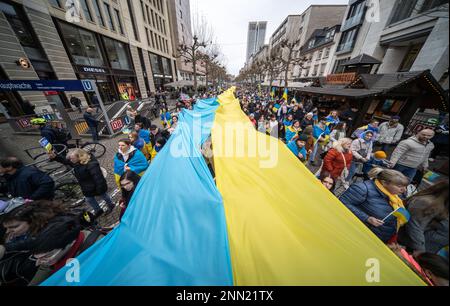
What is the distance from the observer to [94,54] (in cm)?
1318

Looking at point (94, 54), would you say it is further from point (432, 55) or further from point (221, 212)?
point (432, 55)

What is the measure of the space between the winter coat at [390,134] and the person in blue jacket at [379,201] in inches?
166

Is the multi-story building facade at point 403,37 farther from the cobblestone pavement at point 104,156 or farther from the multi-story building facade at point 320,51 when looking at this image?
the cobblestone pavement at point 104,156

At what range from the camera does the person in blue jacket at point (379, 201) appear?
6.03 ft

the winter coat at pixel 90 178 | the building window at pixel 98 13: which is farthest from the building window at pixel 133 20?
the winter coat at pixel 90 178

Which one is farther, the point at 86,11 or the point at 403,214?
the point at 86,11

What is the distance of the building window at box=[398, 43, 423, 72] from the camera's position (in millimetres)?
9144

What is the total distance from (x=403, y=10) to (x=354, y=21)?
6576 mm

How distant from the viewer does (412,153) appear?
3211 millimetres

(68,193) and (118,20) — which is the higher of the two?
(118,20)

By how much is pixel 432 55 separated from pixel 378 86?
3.68 meters

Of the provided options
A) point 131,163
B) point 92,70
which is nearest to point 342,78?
point 131,163

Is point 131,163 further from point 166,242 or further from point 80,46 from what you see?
point 80,46
